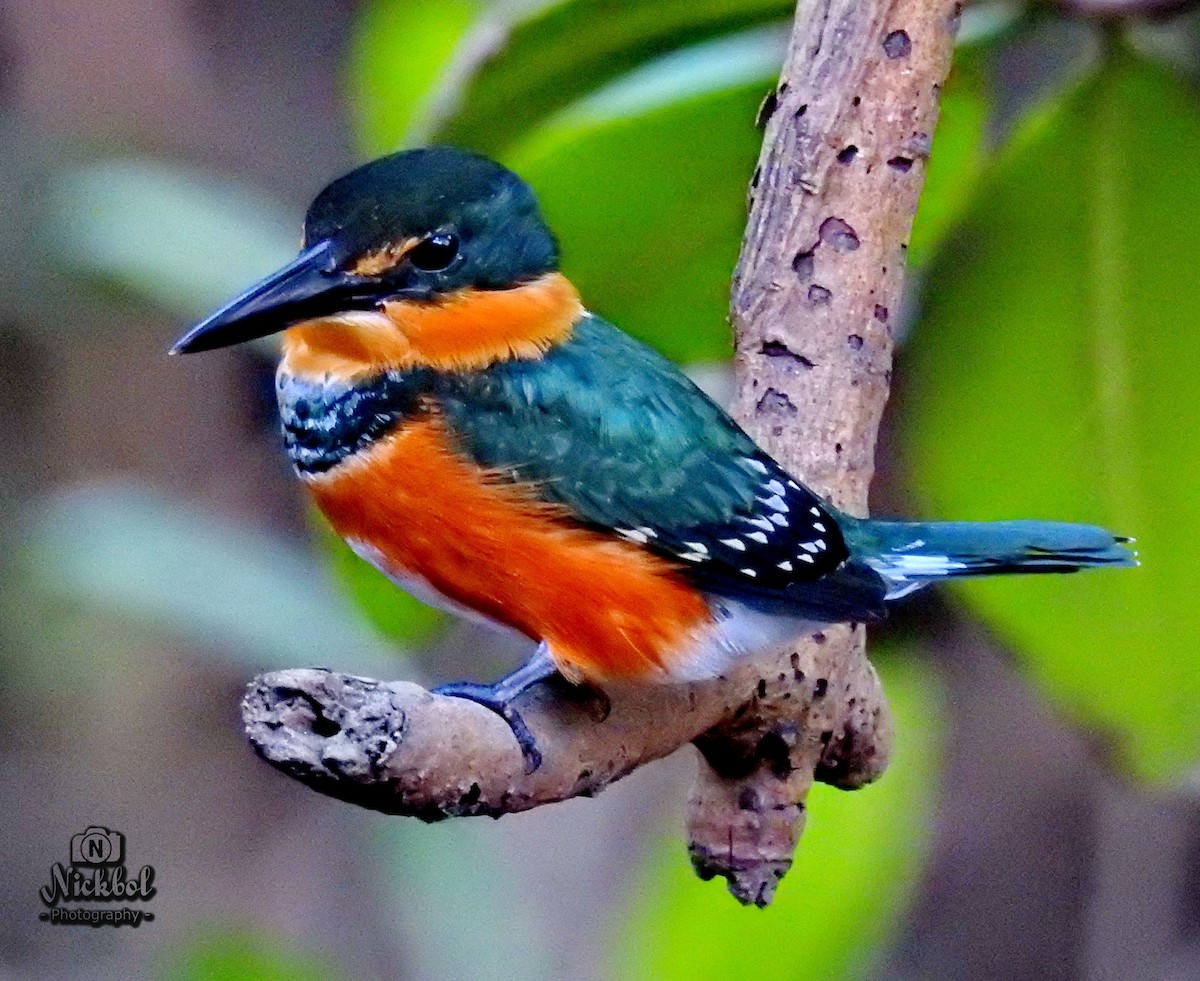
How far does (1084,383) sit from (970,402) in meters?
0.09

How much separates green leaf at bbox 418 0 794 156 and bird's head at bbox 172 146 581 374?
17cm

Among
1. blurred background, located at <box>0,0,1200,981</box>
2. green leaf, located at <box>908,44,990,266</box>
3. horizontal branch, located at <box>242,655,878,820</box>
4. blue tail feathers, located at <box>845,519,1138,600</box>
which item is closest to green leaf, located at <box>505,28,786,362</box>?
blurred background, located at <box>0,0,1200,981</box>

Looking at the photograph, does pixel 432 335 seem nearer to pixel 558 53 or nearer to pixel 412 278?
pixel 412 278

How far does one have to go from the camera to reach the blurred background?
1312mm

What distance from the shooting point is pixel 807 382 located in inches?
49.1

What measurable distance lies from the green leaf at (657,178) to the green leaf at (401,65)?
18cm

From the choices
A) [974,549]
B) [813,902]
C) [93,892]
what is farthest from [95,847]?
[974,549]

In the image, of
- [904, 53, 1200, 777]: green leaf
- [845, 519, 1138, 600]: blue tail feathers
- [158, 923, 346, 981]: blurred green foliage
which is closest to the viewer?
[845, 519, 1138, 600]: blue tail feathers

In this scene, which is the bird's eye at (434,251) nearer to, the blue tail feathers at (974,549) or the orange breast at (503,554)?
the orange breast at (503,554)

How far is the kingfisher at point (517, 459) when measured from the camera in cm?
106

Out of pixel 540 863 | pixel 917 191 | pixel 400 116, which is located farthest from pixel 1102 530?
pixel 540 863

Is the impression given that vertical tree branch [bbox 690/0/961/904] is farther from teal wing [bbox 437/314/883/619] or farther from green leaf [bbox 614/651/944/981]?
green leaf [bbox 614/651/944/981]

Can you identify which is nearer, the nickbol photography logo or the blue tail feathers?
the blue tail feathers

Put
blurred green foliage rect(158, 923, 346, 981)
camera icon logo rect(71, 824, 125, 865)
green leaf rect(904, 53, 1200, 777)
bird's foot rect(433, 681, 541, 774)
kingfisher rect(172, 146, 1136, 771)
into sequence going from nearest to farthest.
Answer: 1. bird's foot rect(433, 681, 541, 774)
2. kingfisher rect(172, 146, 1136, 771)
3. green leaf rect(904, 53, 1200, 777)
4. blurred green foliage rect(158, 923, 346, 981)
5. camera icon logo rect(71, 824, 125, 865)
